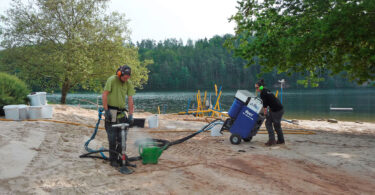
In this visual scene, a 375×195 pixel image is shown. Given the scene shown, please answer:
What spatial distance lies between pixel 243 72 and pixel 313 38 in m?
109

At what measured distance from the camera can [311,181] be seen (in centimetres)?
480

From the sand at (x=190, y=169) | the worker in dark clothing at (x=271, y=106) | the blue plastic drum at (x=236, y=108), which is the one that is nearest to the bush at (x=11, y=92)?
the sand at (x=190, y=169)

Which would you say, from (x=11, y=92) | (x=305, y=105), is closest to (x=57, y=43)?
(x=11, y=92)

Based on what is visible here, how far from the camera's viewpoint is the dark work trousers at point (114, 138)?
5.48m

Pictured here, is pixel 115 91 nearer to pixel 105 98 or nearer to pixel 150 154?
pixel 105 98

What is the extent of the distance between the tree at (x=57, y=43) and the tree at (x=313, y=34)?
442 inches

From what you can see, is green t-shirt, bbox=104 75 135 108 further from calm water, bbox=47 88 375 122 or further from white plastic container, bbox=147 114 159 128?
calm water, bbox=47 88 375 122

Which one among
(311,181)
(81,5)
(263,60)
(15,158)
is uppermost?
(81,5)

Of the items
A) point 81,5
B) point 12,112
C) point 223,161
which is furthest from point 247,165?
point 81,5

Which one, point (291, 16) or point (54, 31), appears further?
point (54, 31)

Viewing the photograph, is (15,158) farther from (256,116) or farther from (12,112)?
(256,116)

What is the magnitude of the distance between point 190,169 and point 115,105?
6.41 feet

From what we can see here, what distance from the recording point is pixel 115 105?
5.44 metres

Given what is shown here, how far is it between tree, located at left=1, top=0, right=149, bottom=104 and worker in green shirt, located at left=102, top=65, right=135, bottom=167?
14481mm
